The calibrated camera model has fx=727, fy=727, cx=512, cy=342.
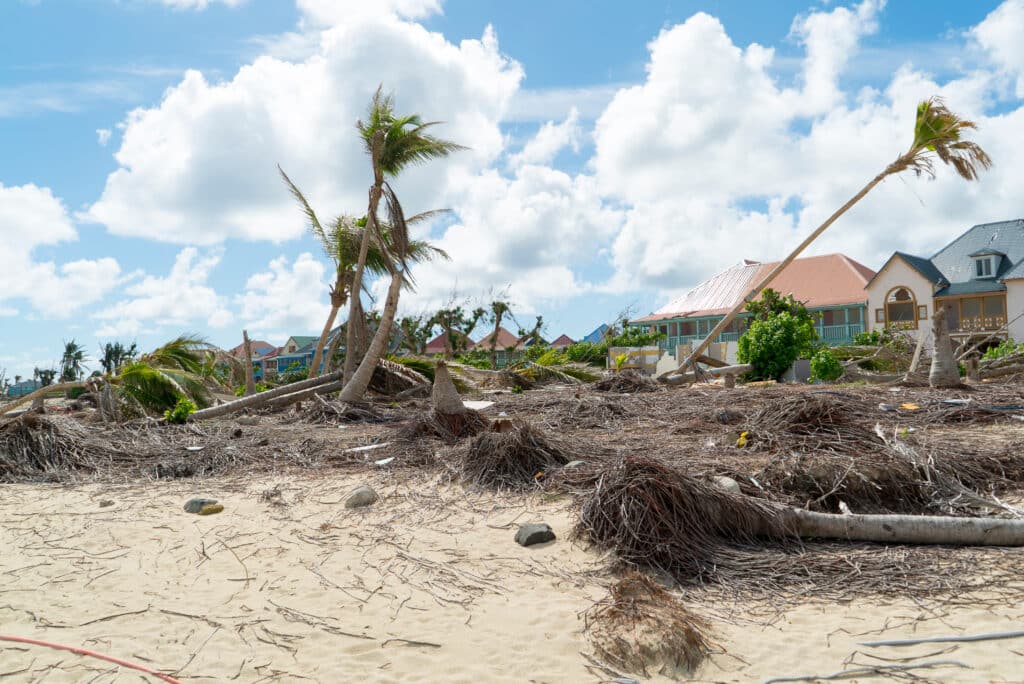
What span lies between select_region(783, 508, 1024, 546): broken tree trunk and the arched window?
2849cm

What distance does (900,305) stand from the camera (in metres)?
30.4

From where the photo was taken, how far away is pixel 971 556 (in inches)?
161

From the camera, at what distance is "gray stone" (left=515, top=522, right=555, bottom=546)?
4605 millimetres

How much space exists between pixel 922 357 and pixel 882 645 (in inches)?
533

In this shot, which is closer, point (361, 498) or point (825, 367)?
point (361, 498)

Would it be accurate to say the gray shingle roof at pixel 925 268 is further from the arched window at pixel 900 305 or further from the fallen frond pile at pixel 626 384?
the fallen frond pile at pixel 626 384

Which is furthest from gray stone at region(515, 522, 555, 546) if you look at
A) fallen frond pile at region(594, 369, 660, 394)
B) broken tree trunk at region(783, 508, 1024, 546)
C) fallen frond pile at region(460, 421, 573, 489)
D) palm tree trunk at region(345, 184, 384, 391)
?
palm tree trunk at region(345, 184, 384, 391)

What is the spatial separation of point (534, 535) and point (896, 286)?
30.3 meters

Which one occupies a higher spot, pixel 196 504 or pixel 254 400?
pixel 254 400

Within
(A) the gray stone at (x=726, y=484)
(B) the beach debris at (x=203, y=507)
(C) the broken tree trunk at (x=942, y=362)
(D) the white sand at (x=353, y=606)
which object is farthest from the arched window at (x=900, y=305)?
(B) the beach debris at (x=203, y=507)

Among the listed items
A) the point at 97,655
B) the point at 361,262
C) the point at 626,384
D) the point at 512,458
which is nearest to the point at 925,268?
the point at 626,384

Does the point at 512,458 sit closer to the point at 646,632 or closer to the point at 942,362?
the point at 646,632

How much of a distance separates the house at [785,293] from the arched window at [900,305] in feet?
3.64

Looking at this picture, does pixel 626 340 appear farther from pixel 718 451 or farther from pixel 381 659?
pixel 381 659
